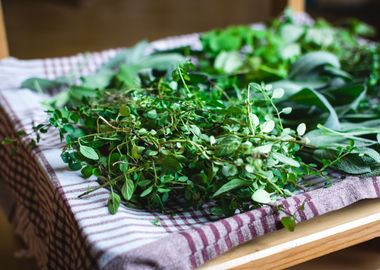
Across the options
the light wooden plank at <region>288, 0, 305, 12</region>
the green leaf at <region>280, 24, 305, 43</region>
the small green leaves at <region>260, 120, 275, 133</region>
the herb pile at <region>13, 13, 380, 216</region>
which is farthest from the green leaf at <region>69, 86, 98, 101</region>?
the light wooden plank at <region>288, 0, 305, 12</region>

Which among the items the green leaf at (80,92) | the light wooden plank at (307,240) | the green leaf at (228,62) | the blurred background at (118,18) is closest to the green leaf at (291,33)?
the green leaf at (228,62)

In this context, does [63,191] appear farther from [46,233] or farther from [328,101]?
[328,101]

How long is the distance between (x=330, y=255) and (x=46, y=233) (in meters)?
0.39

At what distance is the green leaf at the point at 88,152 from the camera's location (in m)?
0.67

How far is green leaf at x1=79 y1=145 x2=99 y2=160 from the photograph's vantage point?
67 cm

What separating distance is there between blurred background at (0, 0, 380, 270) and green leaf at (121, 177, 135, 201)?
6.10ft

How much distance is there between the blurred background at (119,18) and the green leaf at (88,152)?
1.81 metres

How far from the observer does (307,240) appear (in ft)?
2.09

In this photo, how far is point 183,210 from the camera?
2.26 ft

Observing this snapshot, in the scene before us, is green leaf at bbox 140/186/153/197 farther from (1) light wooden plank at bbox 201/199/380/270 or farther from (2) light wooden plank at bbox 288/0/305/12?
(2) light wooden plank at bbox 288/0/305/12

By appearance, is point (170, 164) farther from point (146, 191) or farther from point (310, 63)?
point (310, 63)

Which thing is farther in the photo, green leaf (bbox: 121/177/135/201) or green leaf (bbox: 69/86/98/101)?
green leaf (bbox: 69/86/98/101)

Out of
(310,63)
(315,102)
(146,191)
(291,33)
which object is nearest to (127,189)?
(146,191)

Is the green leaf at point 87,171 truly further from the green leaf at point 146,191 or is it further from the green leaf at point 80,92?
the green leaf at point 80,92
